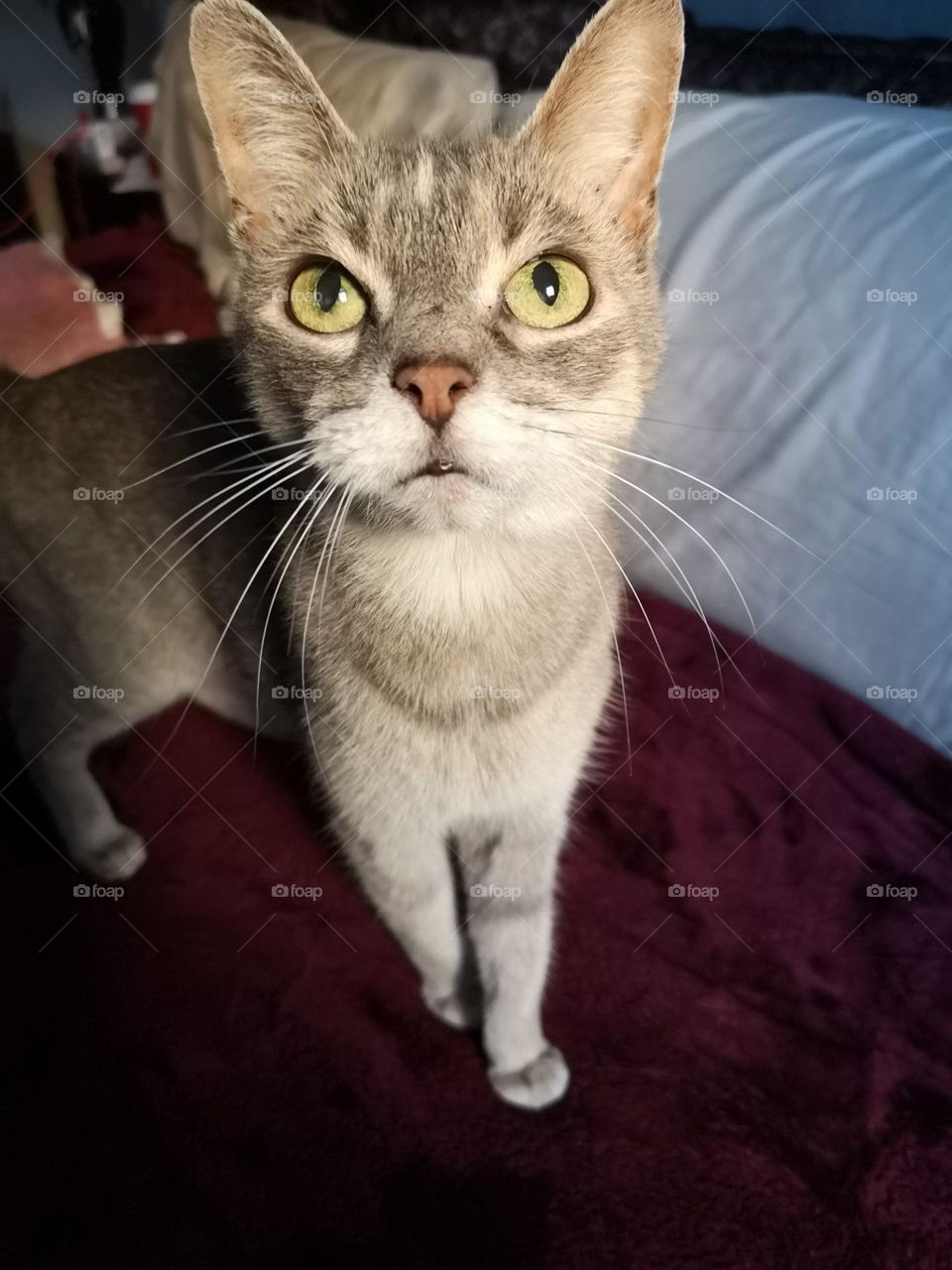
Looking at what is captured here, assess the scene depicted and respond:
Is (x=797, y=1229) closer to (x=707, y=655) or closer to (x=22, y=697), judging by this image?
(x=707, y=655)

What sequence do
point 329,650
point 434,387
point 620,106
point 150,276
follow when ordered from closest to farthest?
1. point 434,387
2. point 620,106
3. point 329,650
4. point 150,276

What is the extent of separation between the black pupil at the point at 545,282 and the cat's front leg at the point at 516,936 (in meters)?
0.38

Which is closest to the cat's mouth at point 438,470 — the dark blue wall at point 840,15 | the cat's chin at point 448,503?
the cat's chin at point 448,503

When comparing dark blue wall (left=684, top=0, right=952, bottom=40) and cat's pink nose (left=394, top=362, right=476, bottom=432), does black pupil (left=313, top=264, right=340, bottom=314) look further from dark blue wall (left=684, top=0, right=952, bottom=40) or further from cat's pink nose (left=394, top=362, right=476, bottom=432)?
dark blue wall (left=684, top=0, right=952, bottom=40)

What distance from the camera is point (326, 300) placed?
20.3 inches

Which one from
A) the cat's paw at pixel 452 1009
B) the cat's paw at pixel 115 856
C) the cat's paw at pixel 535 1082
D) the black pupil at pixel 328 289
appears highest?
the black pupil at pixel 328 289

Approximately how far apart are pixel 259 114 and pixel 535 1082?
0.75m

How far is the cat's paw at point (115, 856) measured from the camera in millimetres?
672

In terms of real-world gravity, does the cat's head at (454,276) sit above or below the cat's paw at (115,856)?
above

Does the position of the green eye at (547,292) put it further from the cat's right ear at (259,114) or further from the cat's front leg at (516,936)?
the cat's front leg at (516,936)

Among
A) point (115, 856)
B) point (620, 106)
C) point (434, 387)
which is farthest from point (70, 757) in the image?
point (620, 106)

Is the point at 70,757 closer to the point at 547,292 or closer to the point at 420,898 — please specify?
the point at 420,898

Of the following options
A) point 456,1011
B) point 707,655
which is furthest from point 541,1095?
point 707,655

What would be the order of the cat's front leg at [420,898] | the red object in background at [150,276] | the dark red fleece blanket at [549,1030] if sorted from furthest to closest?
1. the red object in background at [150,276]
2. the cat's front leg at [420,898]
3. the dark red fleece blanket at [549,1030]
